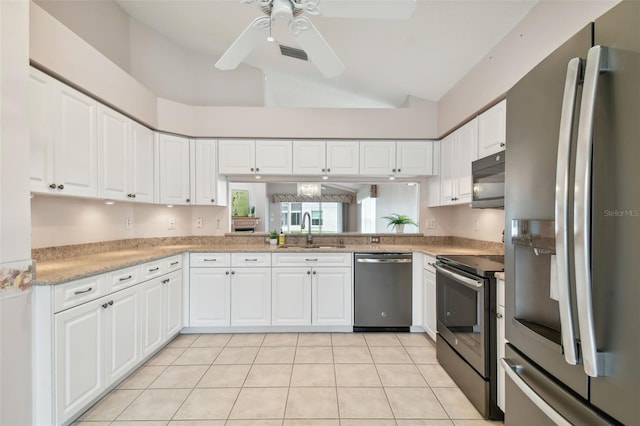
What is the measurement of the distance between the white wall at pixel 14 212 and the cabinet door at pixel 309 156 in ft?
7.61

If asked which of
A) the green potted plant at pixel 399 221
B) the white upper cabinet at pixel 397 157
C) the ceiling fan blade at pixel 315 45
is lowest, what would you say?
the green potted plant at pixel 399 221

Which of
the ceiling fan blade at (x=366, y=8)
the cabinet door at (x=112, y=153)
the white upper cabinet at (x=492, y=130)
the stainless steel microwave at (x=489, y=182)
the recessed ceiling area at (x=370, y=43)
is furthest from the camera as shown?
the cabinet door at (x=112, y=153)

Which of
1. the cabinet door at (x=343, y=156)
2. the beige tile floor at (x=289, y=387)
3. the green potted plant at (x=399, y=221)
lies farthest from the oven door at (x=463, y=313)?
the cabinet door at (x=343, y=156)

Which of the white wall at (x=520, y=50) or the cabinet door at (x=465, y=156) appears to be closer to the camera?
the white wall at (x=520, y=50)

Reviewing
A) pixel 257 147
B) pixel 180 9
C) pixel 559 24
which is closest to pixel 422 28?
pixel 559 24

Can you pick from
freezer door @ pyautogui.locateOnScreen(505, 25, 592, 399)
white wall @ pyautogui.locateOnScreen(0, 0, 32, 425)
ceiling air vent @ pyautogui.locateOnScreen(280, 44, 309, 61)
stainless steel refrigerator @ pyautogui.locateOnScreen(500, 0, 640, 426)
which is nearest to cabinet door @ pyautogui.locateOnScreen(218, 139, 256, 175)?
ceiling air vent @ pyautogui.locateOnScreen(280, 44, 309, 61)

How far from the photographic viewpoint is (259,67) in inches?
151

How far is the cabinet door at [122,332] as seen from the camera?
81.0 inches

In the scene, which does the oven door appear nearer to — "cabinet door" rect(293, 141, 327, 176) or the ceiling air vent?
"cabinet door" rect(293, 141, 327, 176)

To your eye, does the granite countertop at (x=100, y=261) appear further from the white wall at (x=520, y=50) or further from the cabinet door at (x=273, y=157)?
the white wall at (x=520, y=50)

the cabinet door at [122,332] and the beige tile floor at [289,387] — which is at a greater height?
the cabinet door at [122,332]

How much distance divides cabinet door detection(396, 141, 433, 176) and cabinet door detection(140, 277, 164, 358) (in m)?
2.91

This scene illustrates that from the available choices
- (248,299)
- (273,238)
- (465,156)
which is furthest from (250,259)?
(465,156)

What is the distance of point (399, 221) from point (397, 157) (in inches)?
33.3
